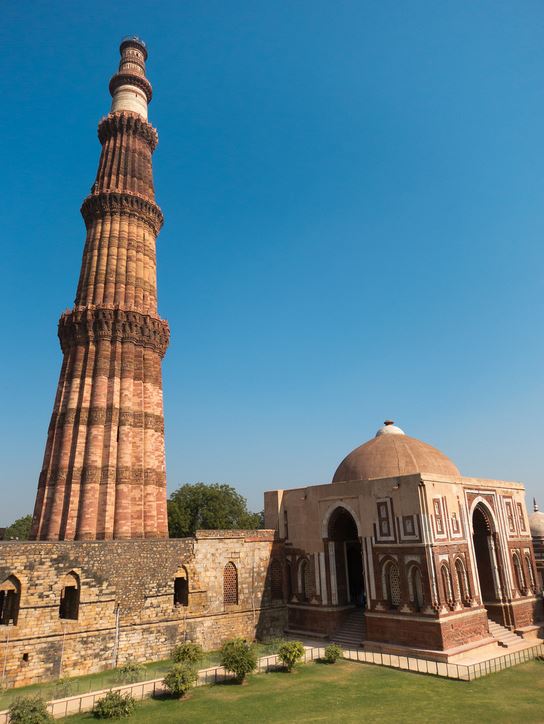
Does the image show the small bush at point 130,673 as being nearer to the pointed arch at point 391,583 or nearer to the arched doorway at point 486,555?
the pointed arch at point 391,583

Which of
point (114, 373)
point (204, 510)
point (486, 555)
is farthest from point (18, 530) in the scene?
point (486, 555)

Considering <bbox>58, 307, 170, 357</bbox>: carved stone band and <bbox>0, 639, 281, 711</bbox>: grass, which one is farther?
<bbox>58, 307, 170, 357</bbox>: carved stone band

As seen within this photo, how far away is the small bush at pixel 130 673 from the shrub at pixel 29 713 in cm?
479

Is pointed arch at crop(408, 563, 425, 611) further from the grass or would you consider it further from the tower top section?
the tower top section

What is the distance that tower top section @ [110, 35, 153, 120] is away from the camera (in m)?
34.2

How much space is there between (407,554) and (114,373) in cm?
1704

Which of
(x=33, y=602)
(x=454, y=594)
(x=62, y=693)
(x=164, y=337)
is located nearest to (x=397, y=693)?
(x=454, y=594)

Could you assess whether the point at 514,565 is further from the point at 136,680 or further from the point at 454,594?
the point at 136,680

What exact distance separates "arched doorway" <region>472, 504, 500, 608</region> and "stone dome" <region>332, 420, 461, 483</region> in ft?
8.71

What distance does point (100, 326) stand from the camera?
27.8 m

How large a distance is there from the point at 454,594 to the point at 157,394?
58.2 ft

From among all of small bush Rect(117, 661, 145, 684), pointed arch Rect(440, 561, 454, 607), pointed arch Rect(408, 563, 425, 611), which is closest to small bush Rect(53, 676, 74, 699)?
small bush Rect(117, 661, 145, 684)

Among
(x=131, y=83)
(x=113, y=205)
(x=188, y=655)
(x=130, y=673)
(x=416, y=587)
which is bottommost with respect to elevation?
(x=130, y=673)

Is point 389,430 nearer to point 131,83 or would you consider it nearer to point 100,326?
point 100,326
